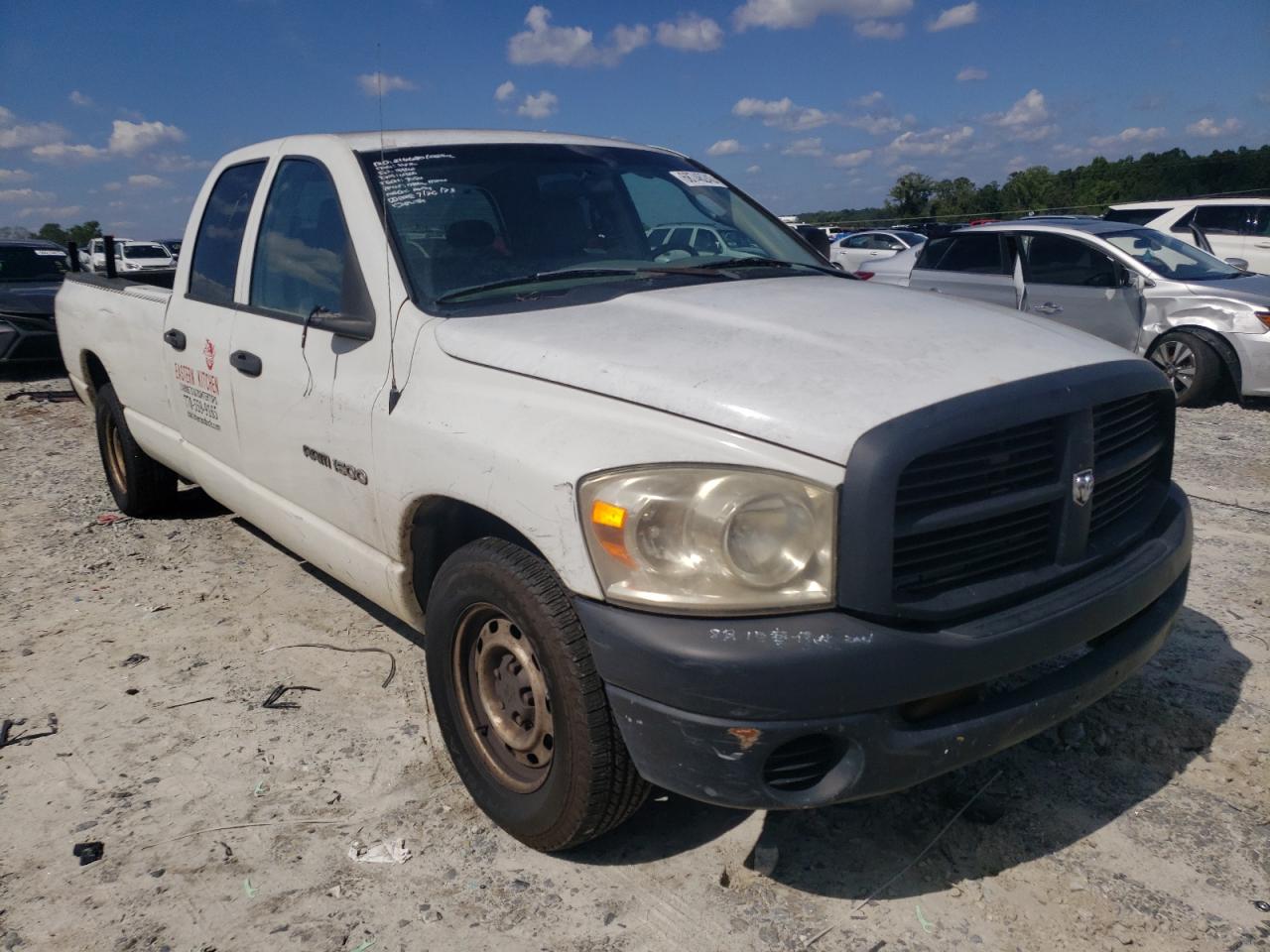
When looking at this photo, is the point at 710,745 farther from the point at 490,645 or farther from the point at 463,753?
the point at 463,753

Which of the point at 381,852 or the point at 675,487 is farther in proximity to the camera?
the point at 381,852

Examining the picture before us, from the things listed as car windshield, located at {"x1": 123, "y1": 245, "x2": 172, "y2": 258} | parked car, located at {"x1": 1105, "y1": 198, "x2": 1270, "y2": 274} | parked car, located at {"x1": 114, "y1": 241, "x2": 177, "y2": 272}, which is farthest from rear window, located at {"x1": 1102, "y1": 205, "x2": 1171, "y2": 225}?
car windshield, located at {"x1": 123, "y1": 245, "x2": 172, "y2": 258}

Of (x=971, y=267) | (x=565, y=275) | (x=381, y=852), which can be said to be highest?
(x=565, y=275)

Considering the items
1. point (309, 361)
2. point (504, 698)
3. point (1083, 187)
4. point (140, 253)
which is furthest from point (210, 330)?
point (1083, 187)

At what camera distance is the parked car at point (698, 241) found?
138 inches

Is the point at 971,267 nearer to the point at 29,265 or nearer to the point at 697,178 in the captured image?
the point at 697,178

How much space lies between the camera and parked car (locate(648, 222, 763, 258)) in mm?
3516

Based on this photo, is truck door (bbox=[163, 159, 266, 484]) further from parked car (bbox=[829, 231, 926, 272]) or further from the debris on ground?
parked car (bbox=[829, 231, 926, 272])

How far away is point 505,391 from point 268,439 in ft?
4.78

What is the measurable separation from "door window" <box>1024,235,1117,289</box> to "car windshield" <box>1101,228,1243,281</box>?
0.25m

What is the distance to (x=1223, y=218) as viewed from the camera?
529 inches

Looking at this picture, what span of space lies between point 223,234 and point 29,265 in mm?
9576

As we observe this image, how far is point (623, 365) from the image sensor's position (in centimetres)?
238

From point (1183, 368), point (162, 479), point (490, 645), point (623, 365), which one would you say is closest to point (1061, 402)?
point (623, 365)
